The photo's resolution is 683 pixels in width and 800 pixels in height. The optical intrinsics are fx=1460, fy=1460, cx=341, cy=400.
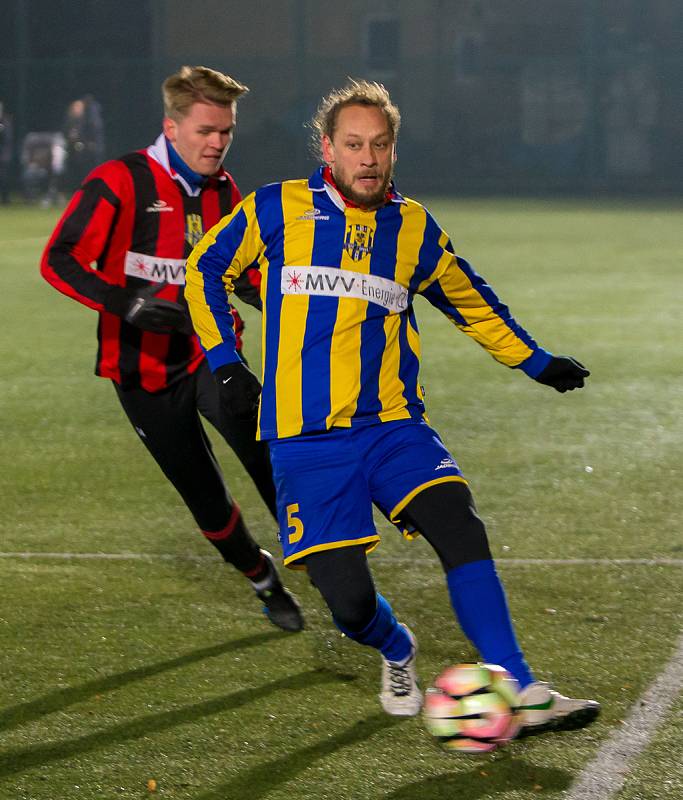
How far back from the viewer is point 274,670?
14.8ft

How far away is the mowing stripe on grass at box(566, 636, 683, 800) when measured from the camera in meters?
Result: 3.57

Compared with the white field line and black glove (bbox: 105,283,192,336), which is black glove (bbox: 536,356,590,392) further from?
the white field line

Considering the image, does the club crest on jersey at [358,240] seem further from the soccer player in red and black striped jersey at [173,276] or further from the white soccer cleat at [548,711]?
the white soccer cleat at [548,711]

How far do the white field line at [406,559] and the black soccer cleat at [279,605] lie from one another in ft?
2.82

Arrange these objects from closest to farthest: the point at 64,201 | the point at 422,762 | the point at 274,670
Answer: the point at 422,762 → the point at 274,670 → the point at 64,201

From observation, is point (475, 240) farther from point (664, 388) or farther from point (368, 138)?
point (368, 138)

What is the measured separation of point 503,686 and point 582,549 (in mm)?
2421

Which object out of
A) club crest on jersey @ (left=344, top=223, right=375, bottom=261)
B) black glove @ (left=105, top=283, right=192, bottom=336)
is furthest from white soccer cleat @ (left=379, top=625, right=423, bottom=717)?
black glove @ (left=105, top=283, right=192, bottom=336)

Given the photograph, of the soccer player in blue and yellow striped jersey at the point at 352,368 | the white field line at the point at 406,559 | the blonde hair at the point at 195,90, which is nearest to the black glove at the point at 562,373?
the soccer player in blue and yellow striped jersey at the point at 352,368

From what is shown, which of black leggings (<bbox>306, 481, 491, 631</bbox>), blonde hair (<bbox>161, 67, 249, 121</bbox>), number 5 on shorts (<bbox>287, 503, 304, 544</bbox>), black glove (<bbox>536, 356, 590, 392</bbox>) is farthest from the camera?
blonde hair (<bbox>161, 67, 249, 121</bbox>)

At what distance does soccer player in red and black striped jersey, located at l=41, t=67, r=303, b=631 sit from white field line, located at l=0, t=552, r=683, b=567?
2.77 feet

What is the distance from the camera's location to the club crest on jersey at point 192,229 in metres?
4.93

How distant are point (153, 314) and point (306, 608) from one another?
126 centimetres

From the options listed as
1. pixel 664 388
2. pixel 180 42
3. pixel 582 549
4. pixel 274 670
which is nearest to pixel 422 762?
pixel 274 670
